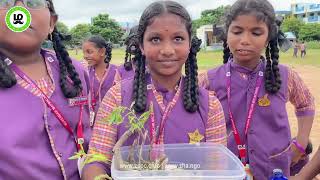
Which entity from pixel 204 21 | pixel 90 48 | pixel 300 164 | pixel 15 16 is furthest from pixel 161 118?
pixel 204 21

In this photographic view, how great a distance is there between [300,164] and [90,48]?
4968mm

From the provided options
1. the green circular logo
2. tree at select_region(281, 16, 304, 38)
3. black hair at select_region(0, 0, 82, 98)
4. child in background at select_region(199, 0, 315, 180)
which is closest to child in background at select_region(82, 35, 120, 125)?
child in background at select_region(199, 0, 315, 180)

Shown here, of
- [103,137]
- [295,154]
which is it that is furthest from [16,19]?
[295,154]

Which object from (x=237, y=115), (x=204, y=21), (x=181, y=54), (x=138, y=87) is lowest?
(x=204, y=21)

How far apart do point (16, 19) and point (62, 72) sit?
1.25ft

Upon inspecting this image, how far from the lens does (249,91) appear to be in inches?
114

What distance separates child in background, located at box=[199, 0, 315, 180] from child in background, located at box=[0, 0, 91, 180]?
1.10 m

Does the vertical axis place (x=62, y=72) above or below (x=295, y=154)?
above

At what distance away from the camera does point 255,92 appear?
2877mm

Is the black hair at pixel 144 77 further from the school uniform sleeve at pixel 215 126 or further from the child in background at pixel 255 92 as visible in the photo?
the child in background at pixel 255 92

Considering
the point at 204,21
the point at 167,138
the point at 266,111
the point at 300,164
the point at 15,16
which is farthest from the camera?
the point at 204,21

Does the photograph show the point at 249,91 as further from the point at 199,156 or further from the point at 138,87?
the point at 199,156

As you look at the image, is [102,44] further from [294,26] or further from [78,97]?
[294,26]

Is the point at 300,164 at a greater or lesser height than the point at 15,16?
lesser
